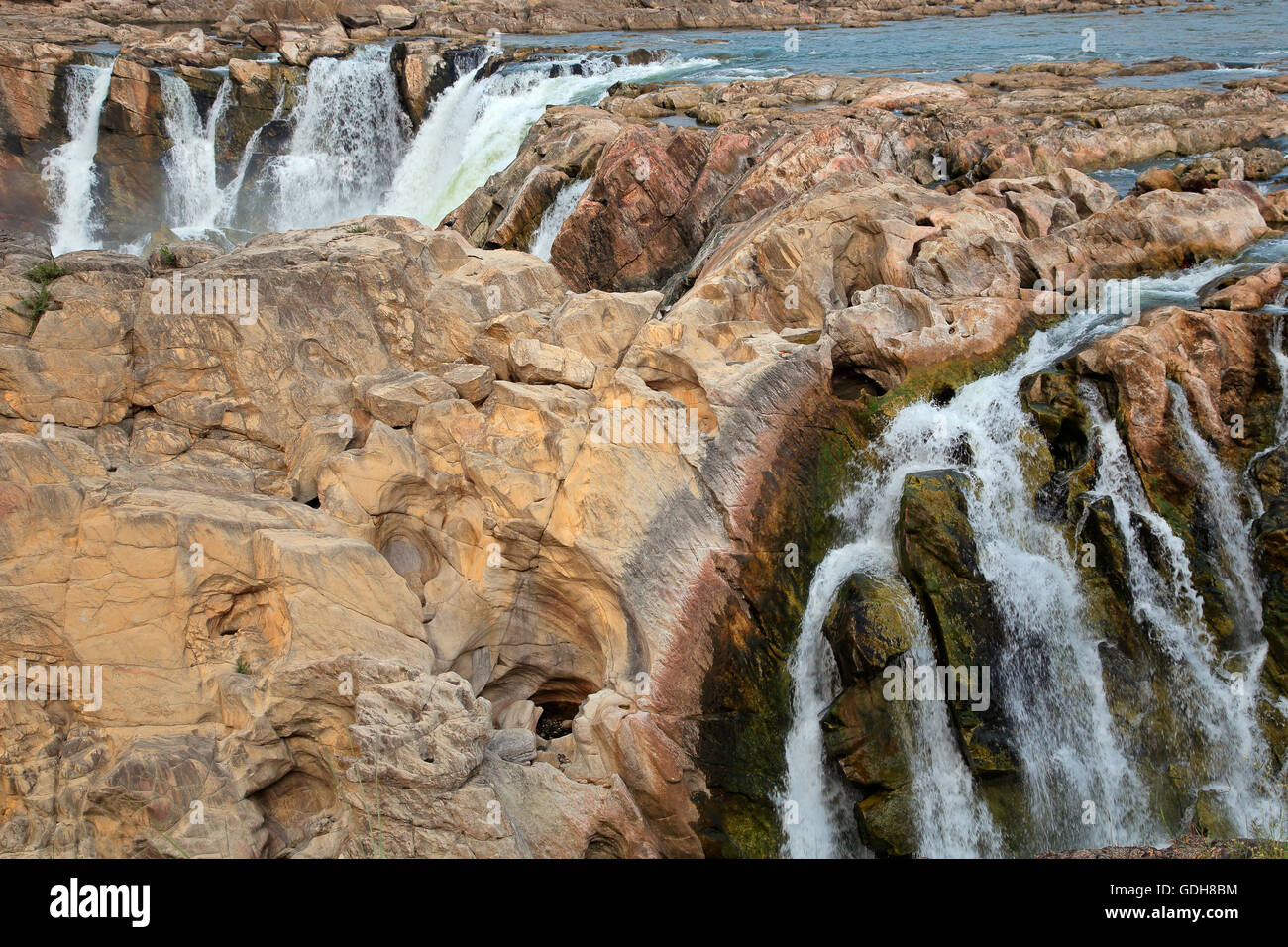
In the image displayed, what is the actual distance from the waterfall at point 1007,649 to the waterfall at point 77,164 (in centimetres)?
2738

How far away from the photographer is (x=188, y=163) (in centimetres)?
Result: 3244

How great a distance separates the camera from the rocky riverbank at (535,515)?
10695 millimetres

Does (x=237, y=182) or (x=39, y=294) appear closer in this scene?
(x=39, y=294)

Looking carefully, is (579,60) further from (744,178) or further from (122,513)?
(122,513)

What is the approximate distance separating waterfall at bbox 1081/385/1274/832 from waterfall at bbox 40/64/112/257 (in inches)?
1201

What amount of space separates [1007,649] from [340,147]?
29148 mm

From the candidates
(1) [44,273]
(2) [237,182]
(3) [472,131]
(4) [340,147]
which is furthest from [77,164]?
(1) [44,273]

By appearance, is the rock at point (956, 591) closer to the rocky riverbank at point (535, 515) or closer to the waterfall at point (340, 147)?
the rocky riverbank at point (535, 515)

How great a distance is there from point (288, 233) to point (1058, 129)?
20.9 metres

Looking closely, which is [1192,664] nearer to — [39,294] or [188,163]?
[39,294]

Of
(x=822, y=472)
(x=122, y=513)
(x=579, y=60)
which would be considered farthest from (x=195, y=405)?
(x=579, y=60)

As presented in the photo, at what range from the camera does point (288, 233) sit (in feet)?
57.2

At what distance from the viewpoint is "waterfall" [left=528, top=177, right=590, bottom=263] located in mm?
24047

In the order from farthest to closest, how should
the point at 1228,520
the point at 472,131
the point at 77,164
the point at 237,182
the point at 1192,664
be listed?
1. the point at 472,131
2. the point at 237,182
3. the point at 77,164
4. the point at 1228,520
5. the point at 1192,664
